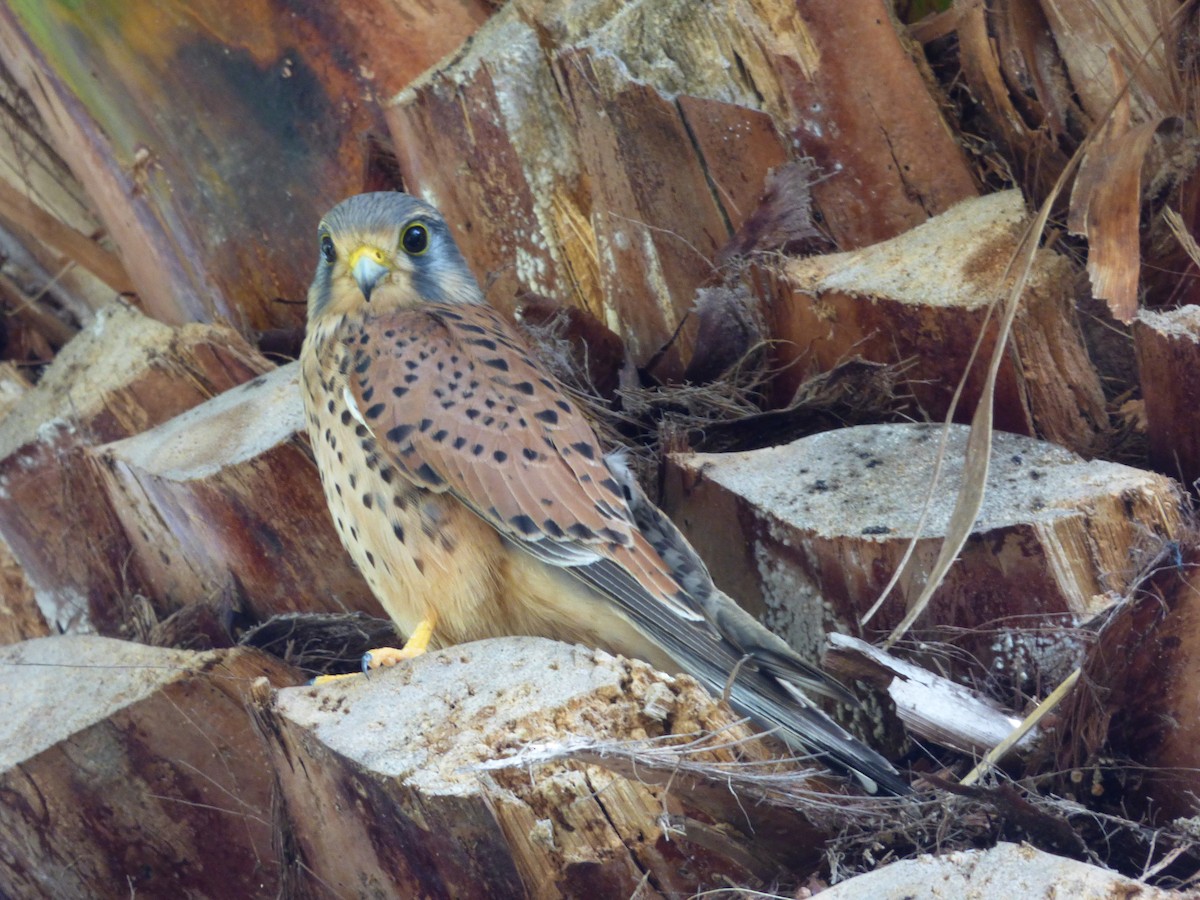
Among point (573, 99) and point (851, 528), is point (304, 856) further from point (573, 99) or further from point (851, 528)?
point (573, 99)

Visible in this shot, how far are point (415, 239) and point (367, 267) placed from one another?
132mm

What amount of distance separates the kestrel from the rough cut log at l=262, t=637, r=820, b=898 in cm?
47

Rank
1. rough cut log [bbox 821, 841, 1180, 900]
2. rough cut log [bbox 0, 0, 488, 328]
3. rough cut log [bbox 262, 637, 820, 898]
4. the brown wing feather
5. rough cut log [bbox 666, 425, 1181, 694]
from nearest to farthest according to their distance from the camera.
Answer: rough cut log [bbox 821, 841, 1180, 900] < rough cut log [bbox 262, 637, 820, 898] < rough cut log [bbox 666, 425, 1181, 694] < the brown wing feather < rough cut log [bbox 0, 0, 488, 328]

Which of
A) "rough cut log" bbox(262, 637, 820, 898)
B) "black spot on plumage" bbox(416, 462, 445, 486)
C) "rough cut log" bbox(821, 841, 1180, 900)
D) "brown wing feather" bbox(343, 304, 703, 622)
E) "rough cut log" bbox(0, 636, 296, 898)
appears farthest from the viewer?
"black spot on plumage" bbox(416, 462, 445, 486)

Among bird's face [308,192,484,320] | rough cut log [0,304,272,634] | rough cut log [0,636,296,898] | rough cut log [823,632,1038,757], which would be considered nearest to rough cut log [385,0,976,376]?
bird's face [308,192,484,320]

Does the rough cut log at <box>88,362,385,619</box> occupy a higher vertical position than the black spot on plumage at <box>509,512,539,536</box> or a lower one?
higher

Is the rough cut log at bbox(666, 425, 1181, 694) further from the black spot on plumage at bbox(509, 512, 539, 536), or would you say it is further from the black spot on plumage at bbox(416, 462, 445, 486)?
the black spot on plumage at bbox(416, 462, 445, 486)

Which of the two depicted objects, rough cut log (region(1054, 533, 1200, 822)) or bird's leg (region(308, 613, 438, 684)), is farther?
bird's leg (region(308, 613, 438, 684))

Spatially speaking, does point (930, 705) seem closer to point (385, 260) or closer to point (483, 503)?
point (483, 503)

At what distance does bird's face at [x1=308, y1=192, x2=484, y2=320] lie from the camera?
310 centimetres

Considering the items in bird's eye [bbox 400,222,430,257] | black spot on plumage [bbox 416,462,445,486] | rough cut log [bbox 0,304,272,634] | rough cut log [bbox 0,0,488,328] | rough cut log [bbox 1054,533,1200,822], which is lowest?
rough cut log [bbox 1054,533,1200,822]

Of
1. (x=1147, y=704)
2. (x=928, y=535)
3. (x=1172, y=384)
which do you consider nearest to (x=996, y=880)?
(x=1147, y=704)

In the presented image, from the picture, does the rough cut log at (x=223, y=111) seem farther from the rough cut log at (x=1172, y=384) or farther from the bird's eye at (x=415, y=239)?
the rough cut log at (x=1172, y=384)

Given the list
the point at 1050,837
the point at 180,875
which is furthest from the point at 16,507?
the point at 1050,837
